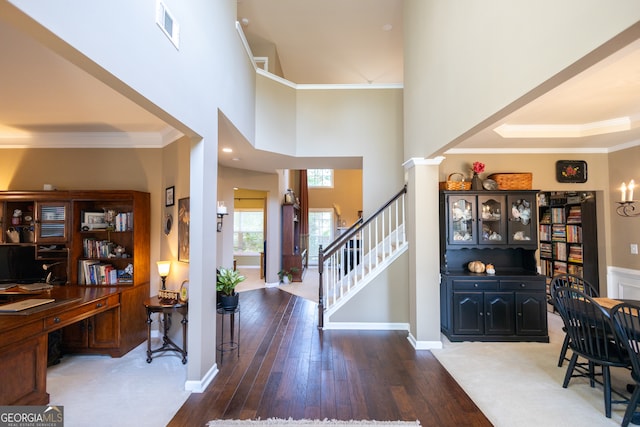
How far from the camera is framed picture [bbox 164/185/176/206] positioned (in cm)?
378

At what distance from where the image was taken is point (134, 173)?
4074 mm

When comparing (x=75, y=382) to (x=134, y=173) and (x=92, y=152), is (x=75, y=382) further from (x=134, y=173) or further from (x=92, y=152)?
(x=92, y=152)

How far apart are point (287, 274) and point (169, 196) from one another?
446cm

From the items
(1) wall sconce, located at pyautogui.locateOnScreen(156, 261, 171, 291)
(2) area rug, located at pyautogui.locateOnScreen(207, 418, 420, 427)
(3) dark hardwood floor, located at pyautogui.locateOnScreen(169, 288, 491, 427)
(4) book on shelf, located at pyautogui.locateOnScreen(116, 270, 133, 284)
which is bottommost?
(3) dark hardwood floor, located at pyautogui.locateOnScreen(169, 288, 491, 427)

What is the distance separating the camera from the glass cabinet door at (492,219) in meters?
4.05

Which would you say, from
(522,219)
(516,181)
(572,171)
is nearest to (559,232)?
(572,171)

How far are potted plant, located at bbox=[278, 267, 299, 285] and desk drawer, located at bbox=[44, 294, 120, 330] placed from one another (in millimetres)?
4505

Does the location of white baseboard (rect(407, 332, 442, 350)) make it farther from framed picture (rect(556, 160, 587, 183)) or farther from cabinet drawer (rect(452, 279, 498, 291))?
framed picture (rect(556, 160, 587, 183))

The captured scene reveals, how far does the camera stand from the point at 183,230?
3.53 meters

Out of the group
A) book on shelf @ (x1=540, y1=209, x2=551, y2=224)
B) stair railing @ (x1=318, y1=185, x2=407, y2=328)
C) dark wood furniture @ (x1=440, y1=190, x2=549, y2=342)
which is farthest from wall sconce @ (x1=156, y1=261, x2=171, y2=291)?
book on shelf @ (x1=540, y1=209, x2=551, y2=224)

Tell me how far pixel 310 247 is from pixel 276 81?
749 centimetres

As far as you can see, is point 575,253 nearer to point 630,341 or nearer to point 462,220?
point 462,220

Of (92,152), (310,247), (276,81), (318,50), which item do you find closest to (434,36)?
(276,81)

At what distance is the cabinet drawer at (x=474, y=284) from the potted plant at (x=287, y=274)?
186 inches
